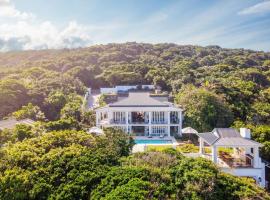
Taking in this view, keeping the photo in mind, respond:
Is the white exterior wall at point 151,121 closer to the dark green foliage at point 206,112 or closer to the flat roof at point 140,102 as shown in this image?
the flat roof at point 140,102

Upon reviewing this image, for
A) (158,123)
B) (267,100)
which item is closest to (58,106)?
(158,123)

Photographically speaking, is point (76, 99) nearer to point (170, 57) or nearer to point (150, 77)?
point (150, 77)

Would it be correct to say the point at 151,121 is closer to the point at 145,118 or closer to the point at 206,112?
the point at 145,118

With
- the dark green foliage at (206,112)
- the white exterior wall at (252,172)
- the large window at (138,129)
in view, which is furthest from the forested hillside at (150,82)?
the white exterior wall at (252,172)

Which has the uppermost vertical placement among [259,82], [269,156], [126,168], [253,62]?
[253,62]

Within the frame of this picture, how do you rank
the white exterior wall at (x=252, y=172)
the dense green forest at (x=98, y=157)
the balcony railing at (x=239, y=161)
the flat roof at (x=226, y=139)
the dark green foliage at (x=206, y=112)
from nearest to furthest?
the dense green forest at (x=98, y=157), the white exterior wall at (x=252, y=172), the flat roof at (x=226, y=139), the balcony railing at (x=239, y=161), the dark green foliage at (x=206, y=112)

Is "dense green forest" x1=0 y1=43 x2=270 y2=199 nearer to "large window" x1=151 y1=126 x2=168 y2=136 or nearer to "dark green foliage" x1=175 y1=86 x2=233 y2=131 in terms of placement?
"dark green foliage" x1=175 y1=86 x2=233 y2=131
